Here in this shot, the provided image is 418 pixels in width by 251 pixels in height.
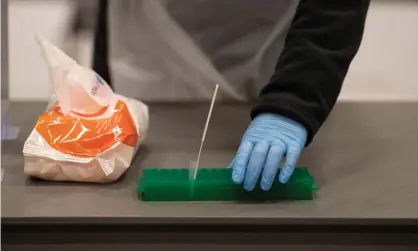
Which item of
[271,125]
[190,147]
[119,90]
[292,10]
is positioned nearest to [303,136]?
[271,125]

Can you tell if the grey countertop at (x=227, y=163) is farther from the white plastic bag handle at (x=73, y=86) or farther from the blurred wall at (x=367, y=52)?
the blurred wall at (x=367, y=52)

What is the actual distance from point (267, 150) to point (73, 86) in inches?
8.4

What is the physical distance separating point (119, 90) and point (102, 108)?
0.97 feet

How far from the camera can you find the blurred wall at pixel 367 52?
1.26 m

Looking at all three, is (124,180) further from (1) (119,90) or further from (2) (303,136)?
(1) (119,90)

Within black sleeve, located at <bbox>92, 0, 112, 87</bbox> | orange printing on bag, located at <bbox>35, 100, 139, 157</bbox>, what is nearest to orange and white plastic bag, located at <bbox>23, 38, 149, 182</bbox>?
orange printing on bag, located at <bbox>35, 100, 139, 157</bbox>

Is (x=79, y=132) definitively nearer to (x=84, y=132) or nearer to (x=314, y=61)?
(x=84, y=132)

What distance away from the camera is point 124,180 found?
704mm

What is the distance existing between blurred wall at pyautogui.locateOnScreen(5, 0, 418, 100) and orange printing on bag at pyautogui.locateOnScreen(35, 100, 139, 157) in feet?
1.86

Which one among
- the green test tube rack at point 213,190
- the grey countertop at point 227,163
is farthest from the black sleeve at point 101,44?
the green test tube rack at point 213,190

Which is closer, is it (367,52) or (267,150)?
(267,150)

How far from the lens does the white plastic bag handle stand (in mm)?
695

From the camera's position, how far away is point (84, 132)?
674 mm

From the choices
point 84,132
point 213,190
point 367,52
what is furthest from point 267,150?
point 367,52
